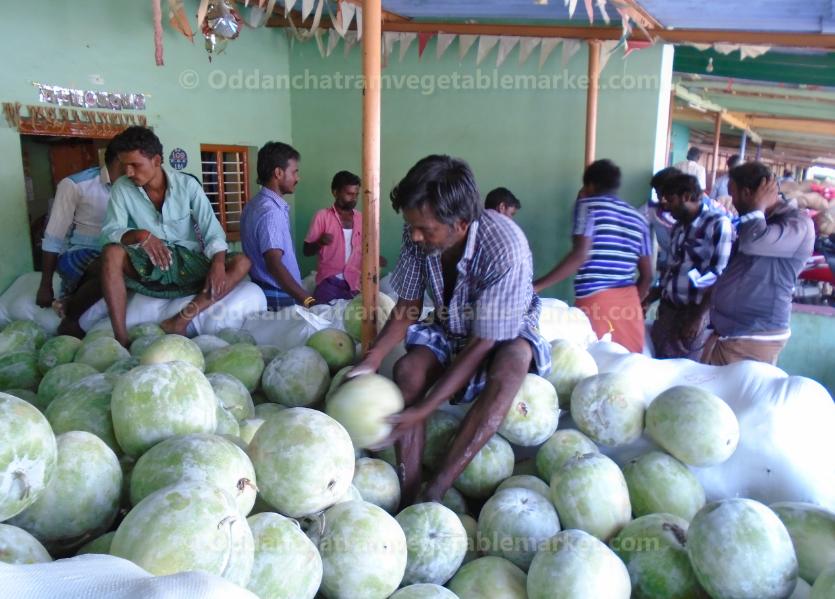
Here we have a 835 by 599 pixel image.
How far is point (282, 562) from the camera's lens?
143cm

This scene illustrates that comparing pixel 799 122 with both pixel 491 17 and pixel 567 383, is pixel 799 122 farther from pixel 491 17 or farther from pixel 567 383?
pixel 567 383

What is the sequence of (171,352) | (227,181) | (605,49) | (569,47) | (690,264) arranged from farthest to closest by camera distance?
(227,181), (569,47), (605,49), (690,264), (171,352)

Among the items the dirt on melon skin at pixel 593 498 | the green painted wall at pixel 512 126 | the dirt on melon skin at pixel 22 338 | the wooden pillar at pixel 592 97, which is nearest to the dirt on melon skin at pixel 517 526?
the dirt on melon skin at pixel 593 498

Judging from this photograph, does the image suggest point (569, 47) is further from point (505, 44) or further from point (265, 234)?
point (265, 234)

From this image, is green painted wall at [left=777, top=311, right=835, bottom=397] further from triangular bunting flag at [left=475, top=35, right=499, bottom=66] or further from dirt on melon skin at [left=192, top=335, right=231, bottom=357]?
dirt on melon skin at [left=192, top=335, right=231, bottom=357]

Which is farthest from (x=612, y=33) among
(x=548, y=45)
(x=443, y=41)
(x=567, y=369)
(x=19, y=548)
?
(x=19, y=548)

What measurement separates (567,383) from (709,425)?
57 centimetres

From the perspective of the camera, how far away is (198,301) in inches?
141

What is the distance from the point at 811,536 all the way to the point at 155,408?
5.64 ft

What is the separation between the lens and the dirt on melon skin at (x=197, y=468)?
1.48 meters

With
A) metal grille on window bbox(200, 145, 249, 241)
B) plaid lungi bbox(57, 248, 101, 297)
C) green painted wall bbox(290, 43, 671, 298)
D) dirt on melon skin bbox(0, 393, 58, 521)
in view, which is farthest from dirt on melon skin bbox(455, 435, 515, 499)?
metal grille on window bbox(200, 145, 249, 241)

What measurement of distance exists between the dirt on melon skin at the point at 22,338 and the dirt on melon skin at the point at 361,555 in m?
2.11

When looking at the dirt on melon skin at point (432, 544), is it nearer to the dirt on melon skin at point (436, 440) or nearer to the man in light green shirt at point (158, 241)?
the dirt on melon skin at point (436, 440)

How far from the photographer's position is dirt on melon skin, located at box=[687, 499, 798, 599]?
156 centimetres
